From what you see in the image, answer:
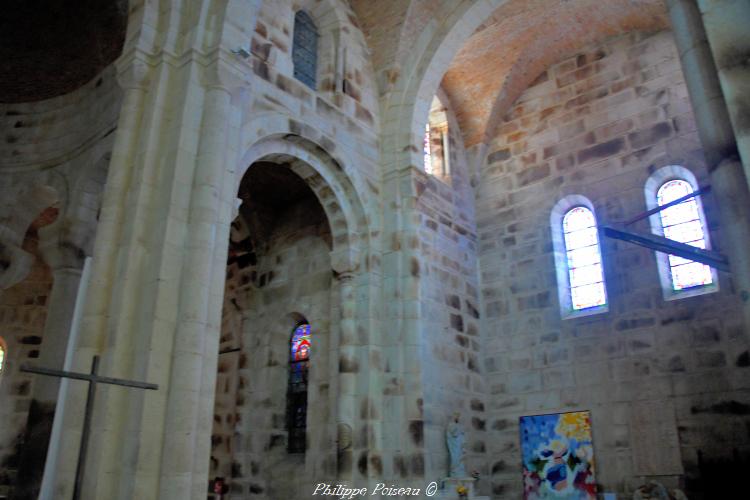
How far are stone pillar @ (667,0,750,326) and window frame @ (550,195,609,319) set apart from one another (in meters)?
5.82

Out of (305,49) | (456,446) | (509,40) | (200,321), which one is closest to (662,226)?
(509,40)

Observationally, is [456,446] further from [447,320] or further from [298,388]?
[298,388]

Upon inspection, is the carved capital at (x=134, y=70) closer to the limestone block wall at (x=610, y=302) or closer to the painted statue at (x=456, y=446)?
the painted statue at (x=456, y=446)

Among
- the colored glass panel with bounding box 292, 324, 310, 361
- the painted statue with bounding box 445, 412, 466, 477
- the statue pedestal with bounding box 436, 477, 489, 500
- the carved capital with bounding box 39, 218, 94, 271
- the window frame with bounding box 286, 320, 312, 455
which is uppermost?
the carved capital with bounding box 39, 218, 94, 271

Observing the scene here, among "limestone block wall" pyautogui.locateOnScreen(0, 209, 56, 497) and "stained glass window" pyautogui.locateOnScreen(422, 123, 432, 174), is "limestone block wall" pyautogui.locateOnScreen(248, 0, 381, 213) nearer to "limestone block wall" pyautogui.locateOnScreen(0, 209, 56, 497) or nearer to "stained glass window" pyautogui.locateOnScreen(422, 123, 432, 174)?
"stained glass window" pyautogui.locateOnScreen(422, 123, 432, 174)

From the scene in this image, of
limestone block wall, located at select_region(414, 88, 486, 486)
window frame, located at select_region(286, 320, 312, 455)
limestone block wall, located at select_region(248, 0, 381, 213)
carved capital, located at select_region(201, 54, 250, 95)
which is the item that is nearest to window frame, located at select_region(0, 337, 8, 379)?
window frame, located at select_region(286, 320, 312, 455)

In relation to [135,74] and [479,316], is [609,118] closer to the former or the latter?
[479,316]

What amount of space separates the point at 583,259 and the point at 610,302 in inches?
41.5

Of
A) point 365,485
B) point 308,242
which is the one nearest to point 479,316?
point 308,242

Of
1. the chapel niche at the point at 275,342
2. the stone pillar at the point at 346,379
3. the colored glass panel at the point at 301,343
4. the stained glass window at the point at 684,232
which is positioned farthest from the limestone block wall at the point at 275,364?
the stained glass window at the point at 684,232

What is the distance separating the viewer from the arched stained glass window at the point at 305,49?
33.4 feet

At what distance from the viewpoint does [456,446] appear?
31.3ft

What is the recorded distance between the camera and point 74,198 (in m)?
9.33

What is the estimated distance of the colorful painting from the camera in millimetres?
9875
